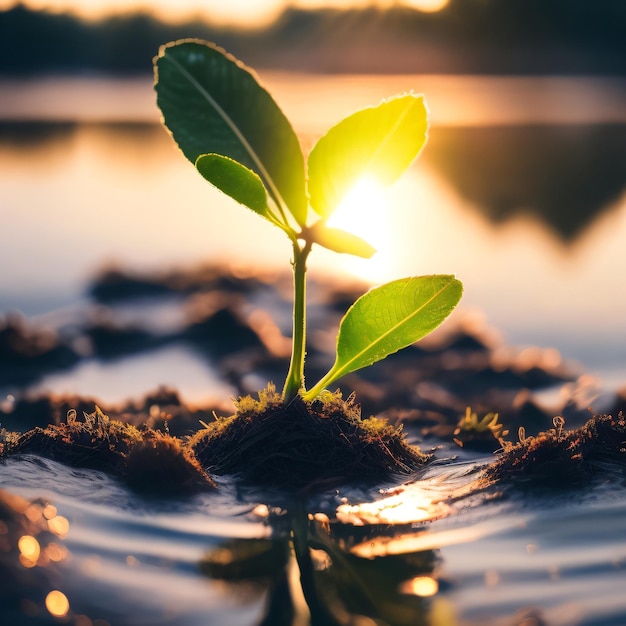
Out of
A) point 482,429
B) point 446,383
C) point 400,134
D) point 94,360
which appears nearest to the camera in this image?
point 400,134

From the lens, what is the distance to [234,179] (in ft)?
5.04

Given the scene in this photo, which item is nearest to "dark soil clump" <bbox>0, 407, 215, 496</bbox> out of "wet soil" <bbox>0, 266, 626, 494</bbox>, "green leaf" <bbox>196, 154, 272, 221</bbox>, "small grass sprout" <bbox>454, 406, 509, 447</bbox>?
"wet soil" <bbox>0, 266, 626, 494</bbox>

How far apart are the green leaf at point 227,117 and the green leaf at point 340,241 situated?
0.06 metres

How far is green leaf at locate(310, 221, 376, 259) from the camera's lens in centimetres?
157

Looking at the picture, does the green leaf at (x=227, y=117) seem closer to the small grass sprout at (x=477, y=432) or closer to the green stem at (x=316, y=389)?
the green stem at (x=316, y=389)

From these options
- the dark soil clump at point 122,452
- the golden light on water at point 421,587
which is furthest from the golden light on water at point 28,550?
the golden light on water at point 421,587

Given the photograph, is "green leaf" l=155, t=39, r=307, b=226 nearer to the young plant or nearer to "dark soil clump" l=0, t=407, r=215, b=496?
the young plant

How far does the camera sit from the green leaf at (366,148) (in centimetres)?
159

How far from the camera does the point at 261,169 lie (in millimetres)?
1675

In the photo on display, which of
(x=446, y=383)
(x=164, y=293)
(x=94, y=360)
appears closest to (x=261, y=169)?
(x=446, y=383)

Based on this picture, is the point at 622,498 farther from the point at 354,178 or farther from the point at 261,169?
the point at 261,169

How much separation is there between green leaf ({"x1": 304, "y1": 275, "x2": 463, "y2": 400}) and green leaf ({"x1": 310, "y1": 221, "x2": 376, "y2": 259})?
91mm

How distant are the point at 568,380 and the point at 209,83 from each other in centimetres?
215

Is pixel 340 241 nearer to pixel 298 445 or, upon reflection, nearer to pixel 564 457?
pixel 298 445
